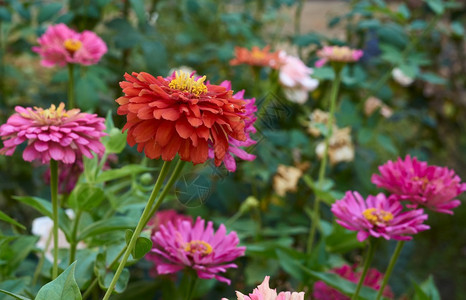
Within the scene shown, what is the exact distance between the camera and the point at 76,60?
0.72 metres

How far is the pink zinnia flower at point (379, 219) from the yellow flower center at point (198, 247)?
12 cm

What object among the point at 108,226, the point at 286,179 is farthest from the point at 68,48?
the point at 286,179

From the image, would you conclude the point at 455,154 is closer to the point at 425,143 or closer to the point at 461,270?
the point at 425,143

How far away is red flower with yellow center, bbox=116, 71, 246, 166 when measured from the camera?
1.23 ft

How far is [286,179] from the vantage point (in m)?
1.10

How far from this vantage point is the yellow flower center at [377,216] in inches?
21.1

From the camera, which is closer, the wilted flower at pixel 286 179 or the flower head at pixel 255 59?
the flower head at pixel 255 59

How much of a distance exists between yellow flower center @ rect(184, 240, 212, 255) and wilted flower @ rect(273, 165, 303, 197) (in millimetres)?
549

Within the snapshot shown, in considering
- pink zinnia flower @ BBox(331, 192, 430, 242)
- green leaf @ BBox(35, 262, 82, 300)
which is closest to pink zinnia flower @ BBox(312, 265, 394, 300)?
pink zinnia flower @ BBox(331, 192, 430, 242)

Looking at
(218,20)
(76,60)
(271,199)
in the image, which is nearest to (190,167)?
(76,60)

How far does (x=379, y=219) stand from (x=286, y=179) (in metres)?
0.56

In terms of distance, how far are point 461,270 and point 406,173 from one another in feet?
3.09

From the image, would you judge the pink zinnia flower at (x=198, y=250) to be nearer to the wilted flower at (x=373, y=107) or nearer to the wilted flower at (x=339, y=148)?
the wilted flower at (x=339, y=148)

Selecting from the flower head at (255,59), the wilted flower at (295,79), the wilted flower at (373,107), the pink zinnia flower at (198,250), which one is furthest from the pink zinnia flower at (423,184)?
the wilted flower at (373,107)
